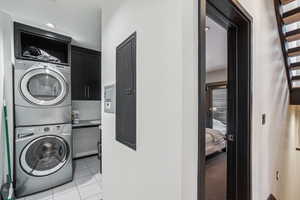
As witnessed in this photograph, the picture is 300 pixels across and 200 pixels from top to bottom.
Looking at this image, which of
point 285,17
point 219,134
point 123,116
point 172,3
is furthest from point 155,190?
point 219,134

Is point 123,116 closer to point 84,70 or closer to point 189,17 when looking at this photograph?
point 189,17

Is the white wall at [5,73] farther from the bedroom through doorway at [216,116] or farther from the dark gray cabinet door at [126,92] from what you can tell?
the bedroom through doorway at [216,116]

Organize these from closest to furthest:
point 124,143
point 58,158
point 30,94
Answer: point 124,143, point 30,94, point 58,158

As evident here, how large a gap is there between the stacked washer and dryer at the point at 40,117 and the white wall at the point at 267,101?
2.55 m

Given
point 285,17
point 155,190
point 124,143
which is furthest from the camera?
point 285,17

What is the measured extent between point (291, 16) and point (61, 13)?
2959 millimetres

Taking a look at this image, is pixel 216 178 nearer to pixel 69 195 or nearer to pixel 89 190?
pixel 89 190

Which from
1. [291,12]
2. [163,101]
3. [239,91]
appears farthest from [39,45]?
[291,12]

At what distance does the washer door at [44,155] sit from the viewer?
2.04 m

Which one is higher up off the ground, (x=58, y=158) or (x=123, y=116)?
(x=123, y=116)

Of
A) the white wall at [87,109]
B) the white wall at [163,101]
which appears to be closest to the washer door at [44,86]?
the white wall at [87,109]

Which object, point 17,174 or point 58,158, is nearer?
point 17,174

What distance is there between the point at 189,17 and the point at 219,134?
122 inches

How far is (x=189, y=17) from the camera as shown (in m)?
0.69
